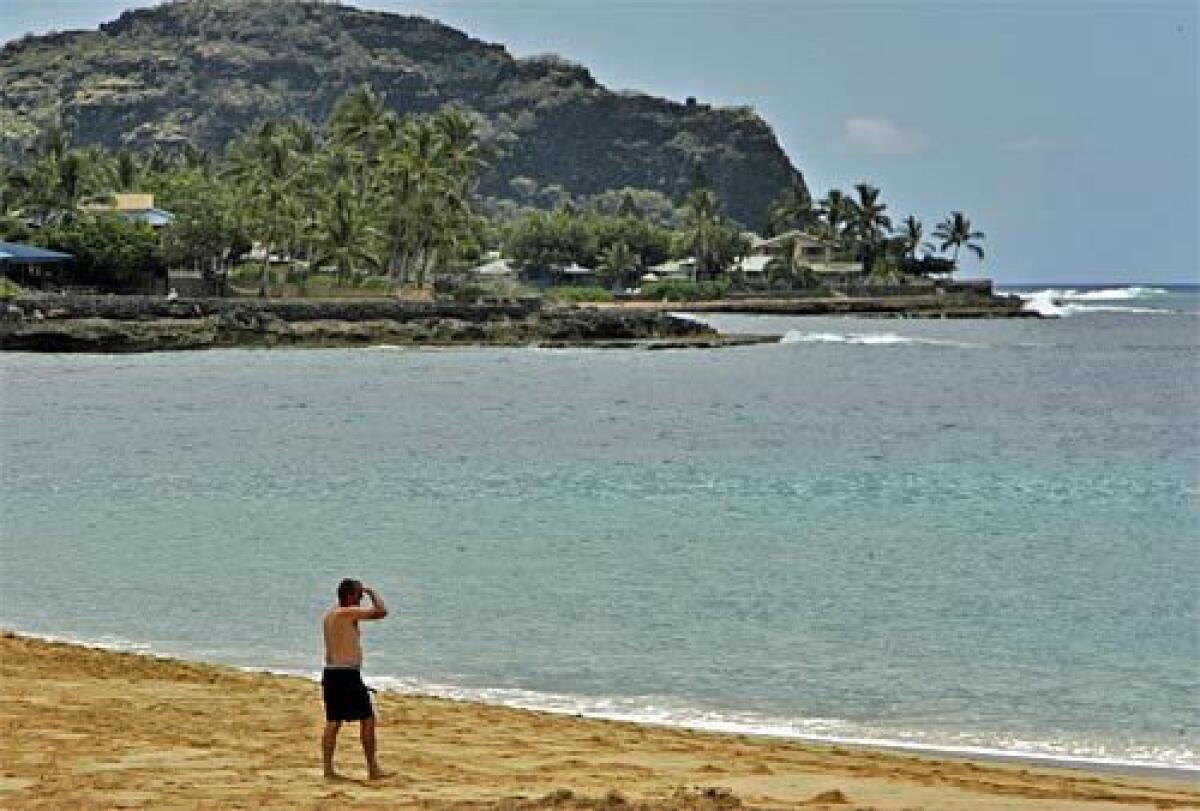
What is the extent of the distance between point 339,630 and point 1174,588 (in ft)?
46.0

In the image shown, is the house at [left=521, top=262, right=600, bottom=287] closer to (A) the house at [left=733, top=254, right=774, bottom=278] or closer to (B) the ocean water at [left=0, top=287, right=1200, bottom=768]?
(A) the house at [left=733, top=254, right=774, bottom=278]

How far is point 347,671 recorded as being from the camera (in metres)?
10.2

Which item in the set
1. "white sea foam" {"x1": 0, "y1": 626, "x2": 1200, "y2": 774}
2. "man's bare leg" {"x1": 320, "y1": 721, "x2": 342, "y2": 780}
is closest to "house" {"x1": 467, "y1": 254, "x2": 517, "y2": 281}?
"white sea foam" {"x1": 0, "y1": 626, "x2": 1200, "y2": 774}

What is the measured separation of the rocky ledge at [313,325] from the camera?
75.2 m

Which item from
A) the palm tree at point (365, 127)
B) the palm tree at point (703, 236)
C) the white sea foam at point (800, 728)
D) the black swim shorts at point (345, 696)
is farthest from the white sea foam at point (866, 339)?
the black swim shorts at point (345, 696)

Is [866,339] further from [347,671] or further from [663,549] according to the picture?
[347,671]

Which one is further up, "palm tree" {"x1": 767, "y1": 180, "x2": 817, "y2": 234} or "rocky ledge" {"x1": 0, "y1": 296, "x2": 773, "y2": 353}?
"palm tree" {"x1": 767, "y1": 180, "x2": 817, "y2": 234}

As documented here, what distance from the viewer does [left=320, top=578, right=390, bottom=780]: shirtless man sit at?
1008cm

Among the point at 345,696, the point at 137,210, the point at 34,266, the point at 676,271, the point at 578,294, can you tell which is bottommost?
the point at 345,696

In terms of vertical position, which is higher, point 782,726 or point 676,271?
point 676,271

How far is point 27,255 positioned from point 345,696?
72392mm

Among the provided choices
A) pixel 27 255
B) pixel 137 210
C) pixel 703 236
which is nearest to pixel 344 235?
pixel 137 210

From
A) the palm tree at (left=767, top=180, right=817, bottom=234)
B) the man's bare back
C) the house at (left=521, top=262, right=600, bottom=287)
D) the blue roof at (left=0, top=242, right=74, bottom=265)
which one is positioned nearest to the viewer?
the man's bare back

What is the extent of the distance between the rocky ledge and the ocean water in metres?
19.2
